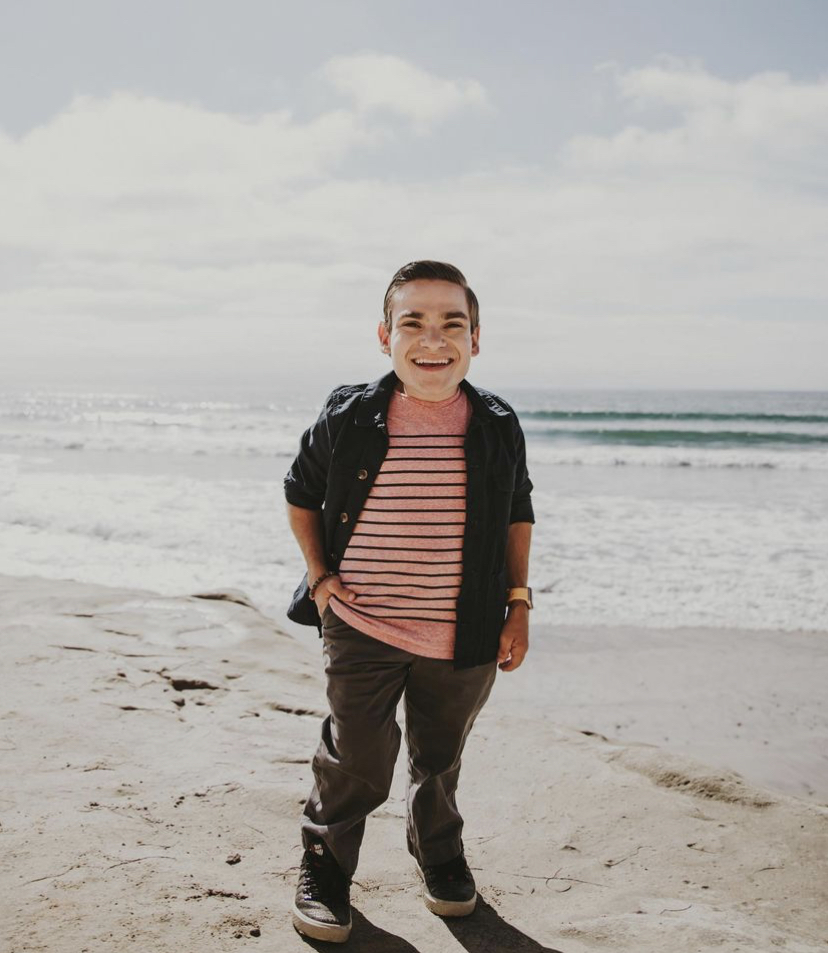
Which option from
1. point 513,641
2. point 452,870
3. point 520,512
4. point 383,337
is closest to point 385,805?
point 452,870

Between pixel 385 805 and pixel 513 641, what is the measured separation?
1020 mm

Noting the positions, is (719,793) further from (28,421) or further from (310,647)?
(28,421)

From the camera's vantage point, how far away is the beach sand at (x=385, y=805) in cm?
201

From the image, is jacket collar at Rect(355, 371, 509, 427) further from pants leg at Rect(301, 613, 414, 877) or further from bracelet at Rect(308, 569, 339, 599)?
pants leg at Rect(301, 613, 414, 877)

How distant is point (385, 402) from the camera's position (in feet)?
7.00

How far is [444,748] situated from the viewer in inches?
83.8

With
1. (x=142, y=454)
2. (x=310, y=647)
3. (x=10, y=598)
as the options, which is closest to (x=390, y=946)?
(x=310, y=647)

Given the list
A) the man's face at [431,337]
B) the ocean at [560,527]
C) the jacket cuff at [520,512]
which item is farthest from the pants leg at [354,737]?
the ocean at [560,527]

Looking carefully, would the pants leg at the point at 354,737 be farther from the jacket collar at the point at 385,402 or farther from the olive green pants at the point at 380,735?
the jacket collar at the point at 385,402

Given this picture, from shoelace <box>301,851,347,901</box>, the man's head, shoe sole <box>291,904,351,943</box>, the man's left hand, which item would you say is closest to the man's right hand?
the man's left hand

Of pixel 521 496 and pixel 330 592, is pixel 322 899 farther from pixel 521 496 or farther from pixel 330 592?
pixel 521 496

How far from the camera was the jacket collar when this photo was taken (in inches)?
82.1

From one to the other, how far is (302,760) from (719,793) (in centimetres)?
158

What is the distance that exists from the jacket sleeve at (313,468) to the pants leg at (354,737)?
339mm
